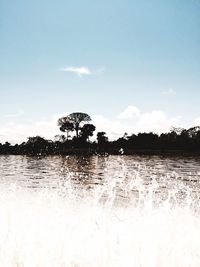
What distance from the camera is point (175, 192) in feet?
69.4

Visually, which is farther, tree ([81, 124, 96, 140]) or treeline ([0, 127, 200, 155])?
tree ([81, 124, 96, 140])

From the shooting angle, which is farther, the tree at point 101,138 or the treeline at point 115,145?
the tree at point 101,138

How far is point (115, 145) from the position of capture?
11688cm

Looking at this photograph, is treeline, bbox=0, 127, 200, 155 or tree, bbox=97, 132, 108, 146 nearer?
treeline, bbox=0, 127, 200, 155

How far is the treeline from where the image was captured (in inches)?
4166

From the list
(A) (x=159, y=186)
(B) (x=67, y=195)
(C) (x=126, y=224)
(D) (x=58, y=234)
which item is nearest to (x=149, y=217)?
(C) (x=126, y=224)

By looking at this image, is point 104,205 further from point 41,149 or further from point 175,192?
point 41,149

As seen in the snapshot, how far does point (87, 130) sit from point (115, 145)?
47.7ft

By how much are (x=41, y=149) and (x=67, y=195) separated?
100 m

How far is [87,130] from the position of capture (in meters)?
124

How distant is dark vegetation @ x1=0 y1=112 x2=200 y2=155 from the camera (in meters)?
107

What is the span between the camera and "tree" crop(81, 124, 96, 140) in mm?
123000

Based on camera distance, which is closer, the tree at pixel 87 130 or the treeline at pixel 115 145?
the treeline at pixel 115 145

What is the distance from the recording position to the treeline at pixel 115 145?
10581cm
